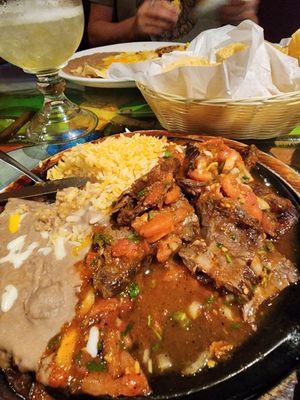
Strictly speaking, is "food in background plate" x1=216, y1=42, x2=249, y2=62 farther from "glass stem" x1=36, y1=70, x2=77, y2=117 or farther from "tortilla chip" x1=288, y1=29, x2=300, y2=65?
"glass stem" x1=36, y1=70, x2=77, y2=117

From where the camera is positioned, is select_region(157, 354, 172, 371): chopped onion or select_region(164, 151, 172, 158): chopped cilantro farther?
select_region(164, 151, 172, 158): chopped cilantro

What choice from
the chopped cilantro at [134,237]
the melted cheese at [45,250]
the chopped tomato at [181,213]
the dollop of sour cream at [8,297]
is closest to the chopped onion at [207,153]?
the chopped tomato at [181,213]

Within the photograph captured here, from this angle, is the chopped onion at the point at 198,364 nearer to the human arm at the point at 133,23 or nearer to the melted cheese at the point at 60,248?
the melted cheese at the point at 60,248

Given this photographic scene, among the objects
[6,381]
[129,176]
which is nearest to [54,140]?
[129,176]

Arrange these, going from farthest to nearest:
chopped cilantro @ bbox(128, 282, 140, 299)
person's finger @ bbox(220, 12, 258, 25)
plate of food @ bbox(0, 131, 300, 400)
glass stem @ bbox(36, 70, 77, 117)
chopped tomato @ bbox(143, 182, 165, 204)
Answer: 1. person's finger @ bbox(220, 12, 258, 25)
2. glass stem @ bbox(36, 70, 77, 117)
3. chopped tomato @ bbox(143, 182, 165, 204)
4. chopped cilantro @ bbox(128, 282, 140, 299)
5. plate of food @ bbox(0, 131, 300, 400)

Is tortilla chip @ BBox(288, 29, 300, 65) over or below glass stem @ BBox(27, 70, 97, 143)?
over

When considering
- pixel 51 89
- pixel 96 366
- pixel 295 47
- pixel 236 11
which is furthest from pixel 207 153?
pixel 236 11

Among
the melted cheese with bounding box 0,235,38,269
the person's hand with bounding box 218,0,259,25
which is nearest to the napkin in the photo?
the melted cheese with bounding box 0,235,38,269

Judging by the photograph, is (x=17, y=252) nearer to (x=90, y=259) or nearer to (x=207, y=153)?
(x=90, y=259)
